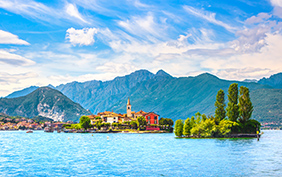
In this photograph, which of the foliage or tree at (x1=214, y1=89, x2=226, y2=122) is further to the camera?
tree at (x1=214, y1=89, x2=226, y2=122)

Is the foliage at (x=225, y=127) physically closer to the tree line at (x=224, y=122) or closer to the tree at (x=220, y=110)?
the tree line at (x=224, y=122)

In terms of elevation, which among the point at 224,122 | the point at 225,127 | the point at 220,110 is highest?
the point at 220,110

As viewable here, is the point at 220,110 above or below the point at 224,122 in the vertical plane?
above

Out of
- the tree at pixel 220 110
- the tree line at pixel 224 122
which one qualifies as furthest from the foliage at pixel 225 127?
the tree at pixel 220 110

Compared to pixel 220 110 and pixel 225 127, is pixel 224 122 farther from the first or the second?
pixel 220 110

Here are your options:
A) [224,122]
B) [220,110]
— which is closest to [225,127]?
[224,122]

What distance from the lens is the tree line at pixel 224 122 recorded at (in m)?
145

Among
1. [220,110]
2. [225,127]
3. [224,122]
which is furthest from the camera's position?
[220,110]

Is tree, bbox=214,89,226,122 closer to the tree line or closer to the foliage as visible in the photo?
the tree line

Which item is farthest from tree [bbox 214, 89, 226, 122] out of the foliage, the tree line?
the foliage

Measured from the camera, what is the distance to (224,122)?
148m

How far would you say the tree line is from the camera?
5714 inches

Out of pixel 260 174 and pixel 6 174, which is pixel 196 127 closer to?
pixel 260 174

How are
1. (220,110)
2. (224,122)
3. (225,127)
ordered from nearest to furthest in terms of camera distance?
(225,127)
(224,122)
(220,110)
